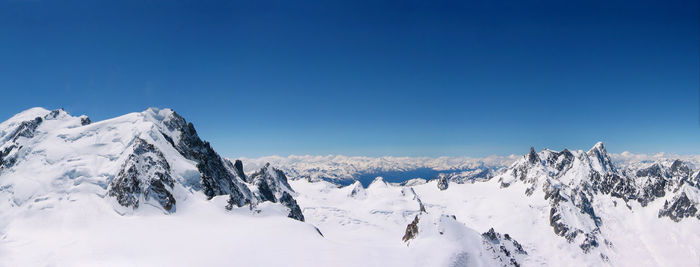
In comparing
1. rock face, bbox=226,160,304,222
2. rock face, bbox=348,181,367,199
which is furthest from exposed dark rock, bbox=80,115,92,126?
rock face, bbox=348,181,367,199

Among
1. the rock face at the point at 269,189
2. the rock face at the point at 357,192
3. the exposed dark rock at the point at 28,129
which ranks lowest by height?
the rock face at the point at 357,192

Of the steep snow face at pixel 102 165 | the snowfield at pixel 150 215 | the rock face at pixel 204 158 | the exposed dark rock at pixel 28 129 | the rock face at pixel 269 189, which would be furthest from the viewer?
the rock face at pixel 269 189

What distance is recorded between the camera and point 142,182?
53.0 metres

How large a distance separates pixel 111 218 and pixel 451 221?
51446 millimetres

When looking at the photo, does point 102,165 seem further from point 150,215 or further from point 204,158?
point 204,158

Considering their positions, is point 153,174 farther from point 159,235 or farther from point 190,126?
point 190,126

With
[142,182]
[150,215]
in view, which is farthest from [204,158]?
[150,215]

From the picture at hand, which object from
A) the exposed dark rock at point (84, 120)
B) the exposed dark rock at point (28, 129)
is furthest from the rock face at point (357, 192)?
the exposed dark rock at point (28, 129)

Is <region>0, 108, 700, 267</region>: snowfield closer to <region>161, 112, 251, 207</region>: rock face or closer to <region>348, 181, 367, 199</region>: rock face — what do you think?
<region>161, 112, 251, 207</region>: rock face

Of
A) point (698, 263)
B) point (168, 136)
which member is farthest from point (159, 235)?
point (698, 263)

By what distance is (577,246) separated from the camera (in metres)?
181

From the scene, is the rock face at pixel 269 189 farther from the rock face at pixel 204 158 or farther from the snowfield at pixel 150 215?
the snowfield at pixel 150 215

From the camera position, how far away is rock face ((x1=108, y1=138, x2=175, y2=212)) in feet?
168

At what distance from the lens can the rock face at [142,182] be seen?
51072 millimetres
